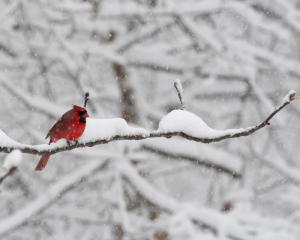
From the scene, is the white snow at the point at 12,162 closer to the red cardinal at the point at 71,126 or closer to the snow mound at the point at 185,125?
the snow mound at the point at 185,125

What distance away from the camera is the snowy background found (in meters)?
6.68

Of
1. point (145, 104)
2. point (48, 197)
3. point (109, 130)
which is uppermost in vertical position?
point (145, 104)

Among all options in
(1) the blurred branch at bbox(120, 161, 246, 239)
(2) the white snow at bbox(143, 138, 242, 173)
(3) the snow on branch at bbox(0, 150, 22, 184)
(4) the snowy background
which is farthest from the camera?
(2) the white snow at bbox(143, 138, 242, 173)

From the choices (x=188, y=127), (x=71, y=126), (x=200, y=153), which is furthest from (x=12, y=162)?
(x=200, y=153)

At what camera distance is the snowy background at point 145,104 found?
6680 mm

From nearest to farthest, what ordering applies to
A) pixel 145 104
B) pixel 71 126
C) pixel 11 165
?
pixel 11 165 → pixel 71 126 → pixel 145 104

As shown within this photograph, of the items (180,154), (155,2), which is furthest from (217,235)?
(155,2)

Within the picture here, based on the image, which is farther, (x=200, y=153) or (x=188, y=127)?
(x=200, y=153)

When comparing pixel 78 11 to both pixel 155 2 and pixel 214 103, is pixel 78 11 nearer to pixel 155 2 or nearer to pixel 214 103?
pixel 155 2

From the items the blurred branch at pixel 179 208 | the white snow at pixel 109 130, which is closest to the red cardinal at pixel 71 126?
the white snow at pixel 109 130

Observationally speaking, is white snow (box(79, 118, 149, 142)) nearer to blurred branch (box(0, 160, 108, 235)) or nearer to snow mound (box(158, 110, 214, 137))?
snow mound (box(158, 110, 214, 137))

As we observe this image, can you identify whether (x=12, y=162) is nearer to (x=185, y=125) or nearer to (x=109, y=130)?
(x=109, y=130)

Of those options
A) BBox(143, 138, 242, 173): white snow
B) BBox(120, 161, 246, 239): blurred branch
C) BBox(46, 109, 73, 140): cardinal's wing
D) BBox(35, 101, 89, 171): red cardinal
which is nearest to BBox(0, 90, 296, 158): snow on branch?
BBox(35, 101, 89, 171): red cardinal

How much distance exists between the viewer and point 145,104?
8.05m
